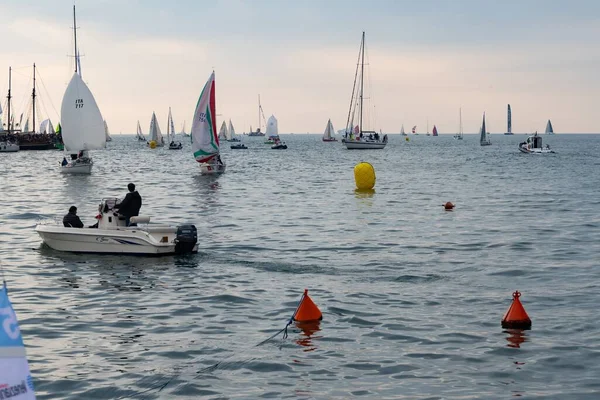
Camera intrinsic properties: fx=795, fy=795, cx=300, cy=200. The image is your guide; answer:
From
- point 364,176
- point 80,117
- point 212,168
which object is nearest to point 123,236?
point 364,176

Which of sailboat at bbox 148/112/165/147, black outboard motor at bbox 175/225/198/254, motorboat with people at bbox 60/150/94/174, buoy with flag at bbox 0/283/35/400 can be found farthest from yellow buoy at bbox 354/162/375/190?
sailboat at bbox 148/112/165/147

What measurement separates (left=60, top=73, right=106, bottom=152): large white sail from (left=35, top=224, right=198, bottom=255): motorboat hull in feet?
130

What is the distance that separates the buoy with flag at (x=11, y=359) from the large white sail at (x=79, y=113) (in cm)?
6092

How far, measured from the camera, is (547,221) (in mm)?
39031

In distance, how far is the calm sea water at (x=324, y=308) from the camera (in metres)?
13.8

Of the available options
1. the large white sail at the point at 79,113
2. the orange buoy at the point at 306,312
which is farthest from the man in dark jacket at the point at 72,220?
the large white sail at the point at 79,113

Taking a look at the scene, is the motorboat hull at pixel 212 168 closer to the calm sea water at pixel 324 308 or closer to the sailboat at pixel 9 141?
the calm sea water at pixel 324 308

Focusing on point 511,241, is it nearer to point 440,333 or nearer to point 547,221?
point 547,221

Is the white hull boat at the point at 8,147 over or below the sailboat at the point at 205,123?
below

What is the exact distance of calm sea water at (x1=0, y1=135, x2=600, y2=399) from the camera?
13.8 metres

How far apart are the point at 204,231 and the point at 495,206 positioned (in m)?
20.5

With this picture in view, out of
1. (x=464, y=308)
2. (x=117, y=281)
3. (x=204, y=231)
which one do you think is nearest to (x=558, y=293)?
(x=464, y=308)

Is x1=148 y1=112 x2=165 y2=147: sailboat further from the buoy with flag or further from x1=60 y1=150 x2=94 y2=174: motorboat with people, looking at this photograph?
the buoy with flag

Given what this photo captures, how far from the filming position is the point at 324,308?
19.0m
